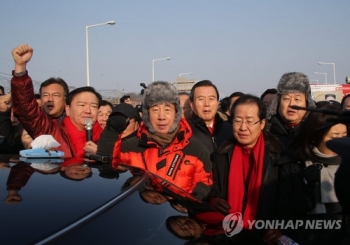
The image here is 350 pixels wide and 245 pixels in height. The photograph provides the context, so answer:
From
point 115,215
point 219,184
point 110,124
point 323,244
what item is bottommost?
point 323,244

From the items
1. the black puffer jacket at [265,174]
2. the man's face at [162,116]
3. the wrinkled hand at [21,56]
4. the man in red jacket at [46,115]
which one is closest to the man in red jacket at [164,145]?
the man's face at [162,116]

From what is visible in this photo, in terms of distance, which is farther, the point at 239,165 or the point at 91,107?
the point at 91,107

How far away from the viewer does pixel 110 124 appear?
2.80m

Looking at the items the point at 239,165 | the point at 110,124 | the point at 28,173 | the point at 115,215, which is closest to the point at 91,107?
the point at 110,124

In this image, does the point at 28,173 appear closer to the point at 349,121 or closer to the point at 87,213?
the point at 87,213

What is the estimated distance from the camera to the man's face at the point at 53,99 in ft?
13.1

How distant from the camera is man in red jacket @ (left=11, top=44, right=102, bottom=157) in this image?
3082 millimetres

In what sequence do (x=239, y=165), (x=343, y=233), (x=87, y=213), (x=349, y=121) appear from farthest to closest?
(x=239, y=165), (x=343, y=233), (x=87, y=213), (x=349, y=121)

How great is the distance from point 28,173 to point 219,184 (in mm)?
1872

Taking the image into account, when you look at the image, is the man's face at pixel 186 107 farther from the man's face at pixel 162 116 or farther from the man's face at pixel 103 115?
the man's face at pixel 162 116

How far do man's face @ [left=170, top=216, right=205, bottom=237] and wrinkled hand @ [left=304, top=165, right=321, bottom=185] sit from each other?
1.34m

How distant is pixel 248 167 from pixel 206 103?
Result: 1649mm

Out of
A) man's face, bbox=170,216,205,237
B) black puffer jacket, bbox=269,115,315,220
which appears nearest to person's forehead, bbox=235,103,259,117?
black puffer jacket, bbox=269,115,315,220

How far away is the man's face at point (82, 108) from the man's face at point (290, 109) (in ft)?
6.32
